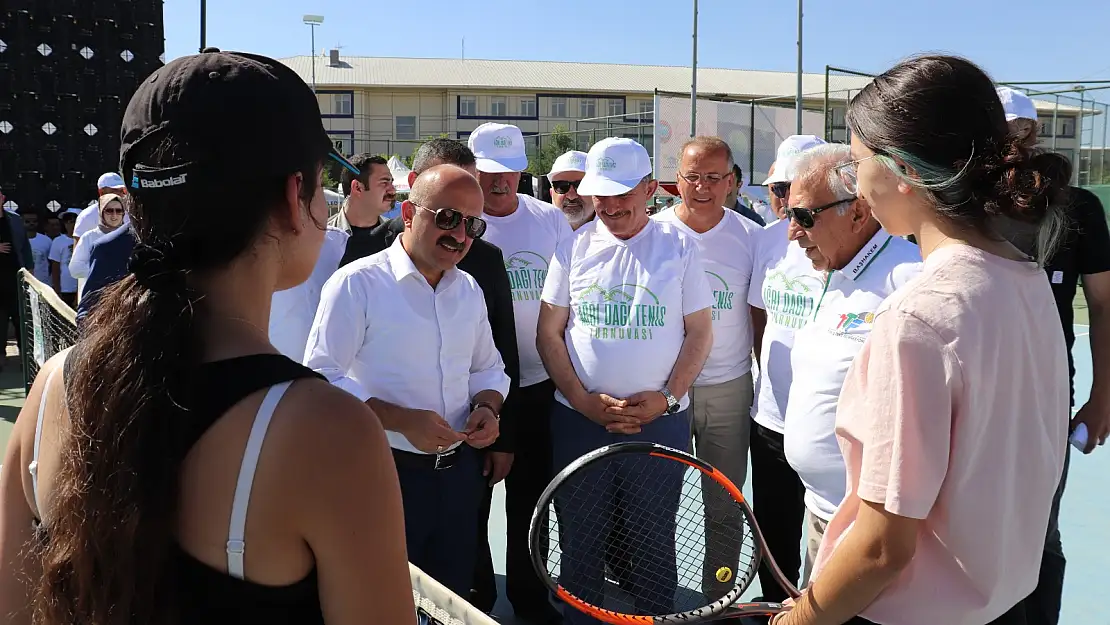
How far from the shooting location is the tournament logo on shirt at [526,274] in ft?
14.5

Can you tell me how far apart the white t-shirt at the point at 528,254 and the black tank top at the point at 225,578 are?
311 centimetres

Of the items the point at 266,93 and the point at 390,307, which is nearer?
the point at 266,93

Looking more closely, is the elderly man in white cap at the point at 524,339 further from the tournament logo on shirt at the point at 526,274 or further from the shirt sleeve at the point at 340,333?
the shirt sleeve at the point at 340,333

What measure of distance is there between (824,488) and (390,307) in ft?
5.34

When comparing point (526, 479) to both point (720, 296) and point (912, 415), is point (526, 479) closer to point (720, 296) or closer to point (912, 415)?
point (720, 296)

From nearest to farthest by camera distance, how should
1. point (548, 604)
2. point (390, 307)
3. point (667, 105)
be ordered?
point (390, 307) < point (548, 604) < point (667, 105)

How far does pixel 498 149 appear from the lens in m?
4.90

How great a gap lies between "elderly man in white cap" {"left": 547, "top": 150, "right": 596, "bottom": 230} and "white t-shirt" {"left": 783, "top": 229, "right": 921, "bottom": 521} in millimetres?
3251

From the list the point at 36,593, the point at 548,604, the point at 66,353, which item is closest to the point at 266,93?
the point at 66,353

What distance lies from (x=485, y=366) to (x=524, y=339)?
2.67ft

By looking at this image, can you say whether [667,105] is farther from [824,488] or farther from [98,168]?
[824,488]

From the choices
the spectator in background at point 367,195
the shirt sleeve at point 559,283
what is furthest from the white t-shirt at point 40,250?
the shirt sleeve at point 559,283

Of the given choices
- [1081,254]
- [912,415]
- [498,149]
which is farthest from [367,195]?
[912,415]

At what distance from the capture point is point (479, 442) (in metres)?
3.25
